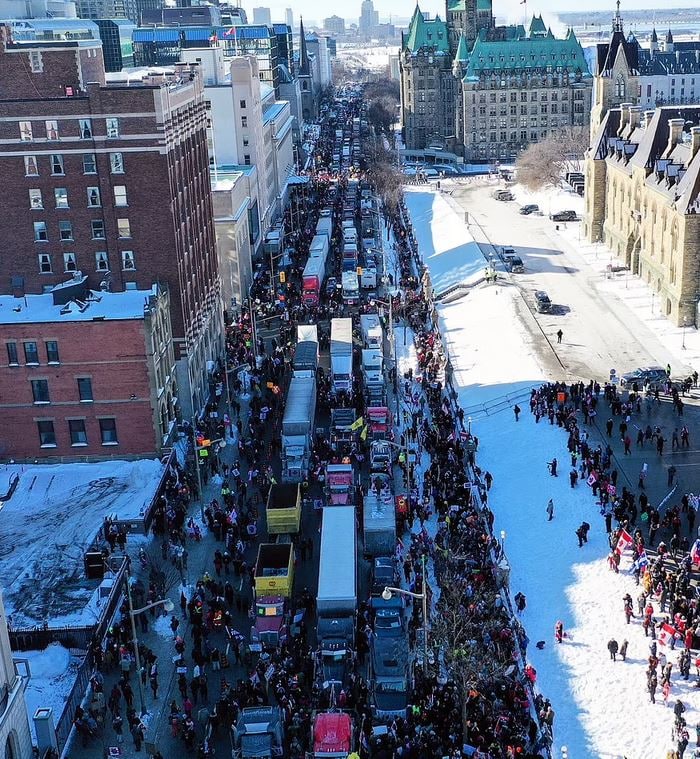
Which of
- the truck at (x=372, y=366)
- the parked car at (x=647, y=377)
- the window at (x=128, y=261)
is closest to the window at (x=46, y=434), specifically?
the window at (x=128, y=261)

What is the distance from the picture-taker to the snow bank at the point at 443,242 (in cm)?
9519

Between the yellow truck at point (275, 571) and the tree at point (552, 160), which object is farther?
→ the tree at point (552, 160)

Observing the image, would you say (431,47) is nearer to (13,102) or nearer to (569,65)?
(569,65)

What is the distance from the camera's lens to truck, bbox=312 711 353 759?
31.6 meters

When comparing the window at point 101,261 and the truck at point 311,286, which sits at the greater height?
the window at point 101,261

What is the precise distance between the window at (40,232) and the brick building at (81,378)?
4158 millimetres

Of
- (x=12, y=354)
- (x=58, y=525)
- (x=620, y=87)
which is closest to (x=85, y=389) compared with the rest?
(x=12, y=354)

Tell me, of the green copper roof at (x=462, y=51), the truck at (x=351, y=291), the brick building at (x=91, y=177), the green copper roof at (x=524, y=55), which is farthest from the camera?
the green copper roof at (x=462, y=51)

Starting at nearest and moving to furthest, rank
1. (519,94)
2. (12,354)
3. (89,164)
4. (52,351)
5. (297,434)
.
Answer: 1. (297,434)
2. (52,351)
3. (12,354)
4. (89,164)
5. (519,94)

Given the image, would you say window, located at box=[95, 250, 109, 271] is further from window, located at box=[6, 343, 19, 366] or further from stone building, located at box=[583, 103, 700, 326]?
stone building, located at box=[583, 103, 700, 326]

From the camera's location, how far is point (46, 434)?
56.2 metres

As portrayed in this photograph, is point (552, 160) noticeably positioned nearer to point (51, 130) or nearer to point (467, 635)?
point (51, 130)

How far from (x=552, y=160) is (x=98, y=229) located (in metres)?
90.2

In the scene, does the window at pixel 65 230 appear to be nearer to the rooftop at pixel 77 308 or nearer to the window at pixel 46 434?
the rooftop at pixel 77 308
